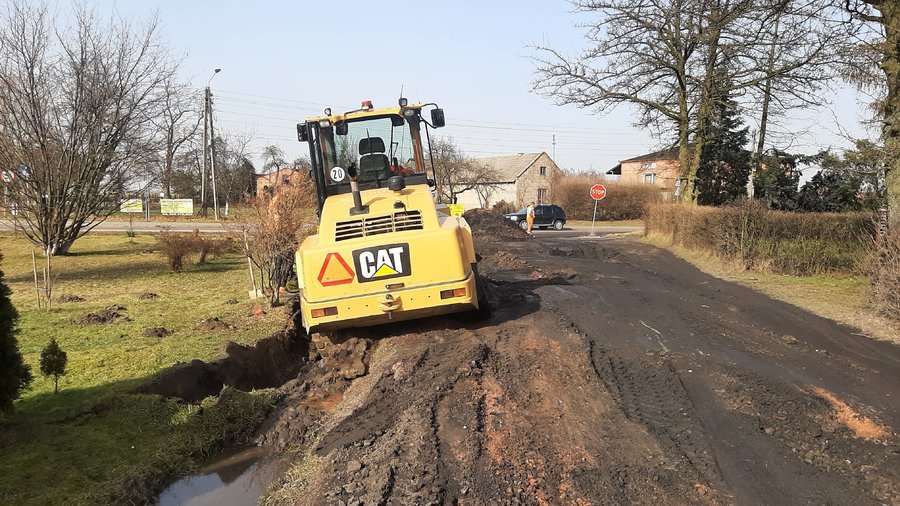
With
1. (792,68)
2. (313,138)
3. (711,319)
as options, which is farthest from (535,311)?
(792,68)

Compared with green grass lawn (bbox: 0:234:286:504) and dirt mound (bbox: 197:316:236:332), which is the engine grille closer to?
green grass lawn (bbox: 0:234:286:504)

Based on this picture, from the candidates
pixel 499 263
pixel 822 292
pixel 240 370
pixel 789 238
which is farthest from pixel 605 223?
pixel 240 370

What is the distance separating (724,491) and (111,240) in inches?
1119

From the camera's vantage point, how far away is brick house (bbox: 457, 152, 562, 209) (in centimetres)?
6450

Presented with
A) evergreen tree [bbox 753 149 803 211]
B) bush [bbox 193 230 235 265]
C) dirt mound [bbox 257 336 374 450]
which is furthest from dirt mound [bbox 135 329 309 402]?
evergreen tree [bbox 753 149 803 211]

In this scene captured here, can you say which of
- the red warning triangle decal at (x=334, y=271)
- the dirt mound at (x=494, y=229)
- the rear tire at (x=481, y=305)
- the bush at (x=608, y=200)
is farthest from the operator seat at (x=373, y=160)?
the bush at (x=608, y=200)

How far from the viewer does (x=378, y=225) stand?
7.95 m

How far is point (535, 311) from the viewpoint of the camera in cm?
962

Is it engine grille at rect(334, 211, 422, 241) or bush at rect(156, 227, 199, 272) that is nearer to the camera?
engine grille at rect(334, 211, 422, 241)

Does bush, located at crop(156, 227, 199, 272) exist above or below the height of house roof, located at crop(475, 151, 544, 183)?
below

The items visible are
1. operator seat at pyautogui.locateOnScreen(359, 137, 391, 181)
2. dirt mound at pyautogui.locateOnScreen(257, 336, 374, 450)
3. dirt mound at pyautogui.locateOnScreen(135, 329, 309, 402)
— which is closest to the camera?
dirt mound at pyautogui.locateOnScreen(257, 336, 374, 450)

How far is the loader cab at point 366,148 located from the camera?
9.34m

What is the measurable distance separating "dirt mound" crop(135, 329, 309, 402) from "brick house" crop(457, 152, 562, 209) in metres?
53.2

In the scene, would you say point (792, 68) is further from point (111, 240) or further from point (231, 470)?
point (111, 240)
